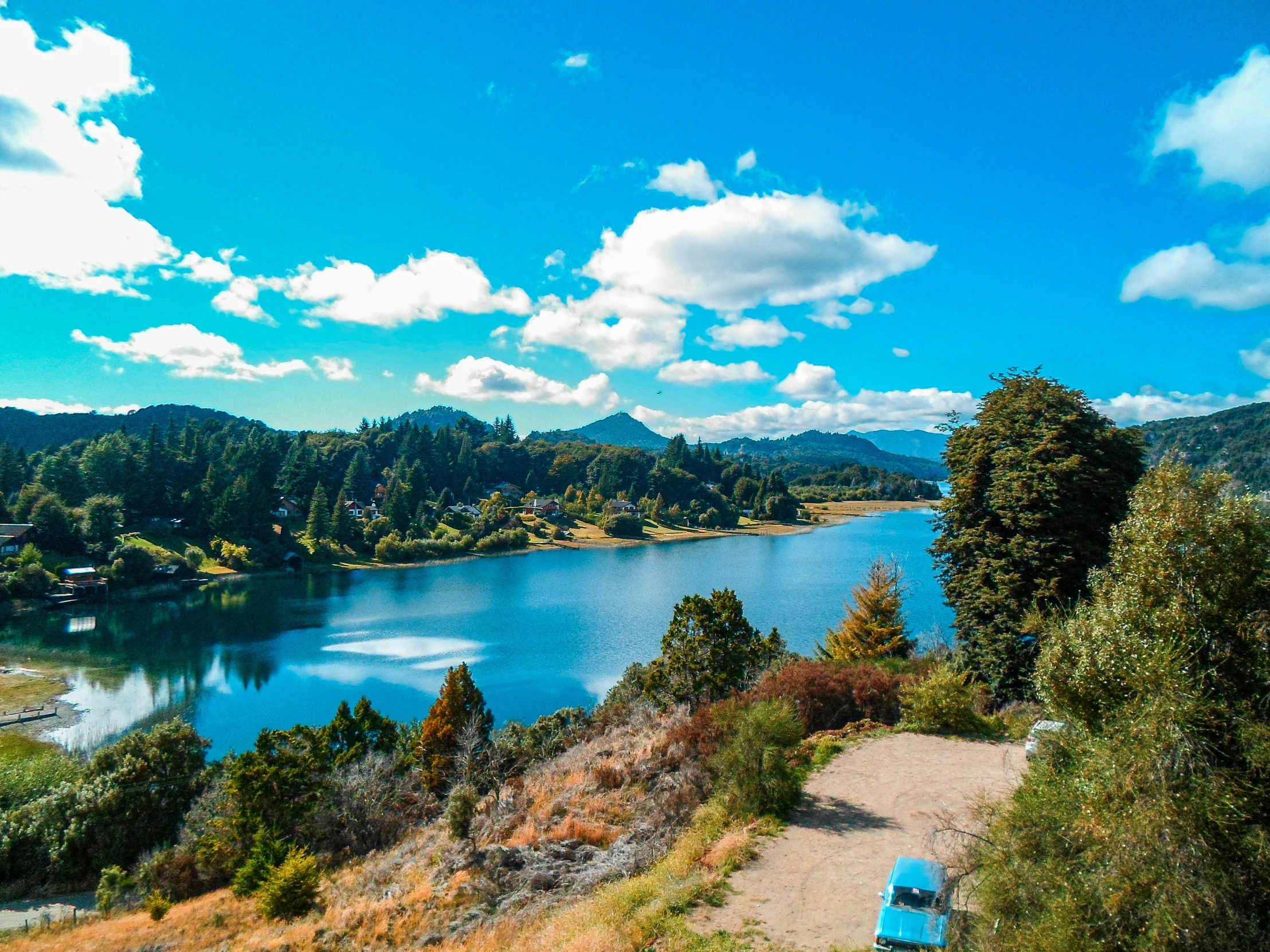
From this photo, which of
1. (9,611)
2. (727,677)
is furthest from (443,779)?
(9,611)

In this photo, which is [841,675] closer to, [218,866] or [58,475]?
[218,866]

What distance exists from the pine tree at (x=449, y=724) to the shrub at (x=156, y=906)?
6622mm

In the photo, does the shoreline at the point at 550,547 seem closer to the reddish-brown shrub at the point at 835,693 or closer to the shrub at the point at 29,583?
the shrub at the point at 29,583

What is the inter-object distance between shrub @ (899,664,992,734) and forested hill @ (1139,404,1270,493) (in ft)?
186

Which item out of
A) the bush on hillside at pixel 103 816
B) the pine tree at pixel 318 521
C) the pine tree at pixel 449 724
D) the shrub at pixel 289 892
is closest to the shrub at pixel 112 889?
the bush on hillside at pixel 103 816

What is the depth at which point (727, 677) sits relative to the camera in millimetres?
19391

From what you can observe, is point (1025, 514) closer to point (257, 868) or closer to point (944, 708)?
point (944, 708)

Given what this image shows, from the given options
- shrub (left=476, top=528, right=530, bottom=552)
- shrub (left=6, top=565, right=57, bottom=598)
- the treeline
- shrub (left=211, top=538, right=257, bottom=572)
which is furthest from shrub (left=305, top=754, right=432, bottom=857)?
shrub (left=476, top=528, right=530, bottom=552)

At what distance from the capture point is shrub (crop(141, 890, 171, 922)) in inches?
615

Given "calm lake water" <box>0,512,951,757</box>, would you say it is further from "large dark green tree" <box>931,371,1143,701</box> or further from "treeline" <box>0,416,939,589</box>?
"large dark green tree" <box>931,371,1143,701</box>

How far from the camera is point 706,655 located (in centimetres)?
1981

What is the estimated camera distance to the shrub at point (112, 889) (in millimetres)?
17656

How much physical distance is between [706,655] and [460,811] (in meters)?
8.74

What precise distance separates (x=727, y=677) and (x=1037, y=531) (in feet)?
29.5
